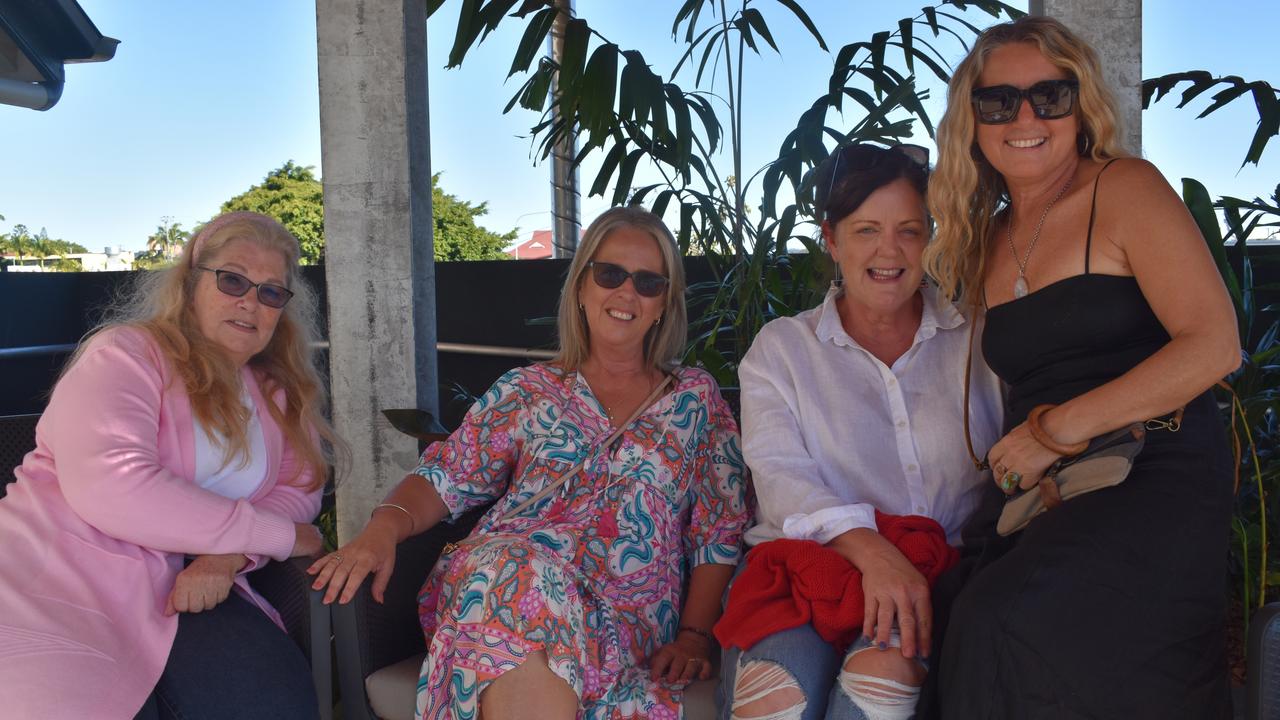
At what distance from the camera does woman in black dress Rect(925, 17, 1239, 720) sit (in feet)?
5.08

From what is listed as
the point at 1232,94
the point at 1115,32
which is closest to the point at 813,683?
the point at 1115,32

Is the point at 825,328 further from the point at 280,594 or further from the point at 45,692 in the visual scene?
the point at 45,692

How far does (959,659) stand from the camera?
158 cm

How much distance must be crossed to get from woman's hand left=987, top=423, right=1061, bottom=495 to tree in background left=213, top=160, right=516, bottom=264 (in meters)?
25.1

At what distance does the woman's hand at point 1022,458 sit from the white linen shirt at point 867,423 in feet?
0.73

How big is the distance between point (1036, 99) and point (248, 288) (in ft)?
5.48

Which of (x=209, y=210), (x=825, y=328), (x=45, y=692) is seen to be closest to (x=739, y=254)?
Result: (x=825, y=328)

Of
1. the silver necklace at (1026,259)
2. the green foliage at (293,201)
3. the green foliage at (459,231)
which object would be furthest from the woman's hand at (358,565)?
the green foliage at (293,201)

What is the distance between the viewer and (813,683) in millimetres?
1697

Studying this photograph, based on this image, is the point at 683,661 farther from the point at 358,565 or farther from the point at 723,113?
the point at 723,113

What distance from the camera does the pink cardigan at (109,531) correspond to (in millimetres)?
1712

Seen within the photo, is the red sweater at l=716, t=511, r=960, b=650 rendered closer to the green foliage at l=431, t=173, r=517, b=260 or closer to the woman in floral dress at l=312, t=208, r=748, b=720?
the woman in floral dress at l=312, t=208, r=748, b=720

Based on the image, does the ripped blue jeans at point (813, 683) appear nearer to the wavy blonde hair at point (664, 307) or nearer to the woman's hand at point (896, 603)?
the woman's hand at point (896, 603)

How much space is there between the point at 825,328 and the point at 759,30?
125 cm
